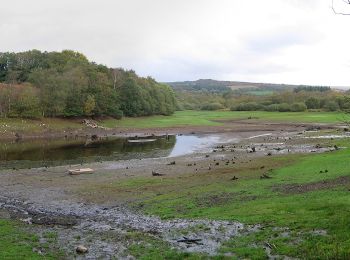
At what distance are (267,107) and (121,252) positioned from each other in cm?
14782

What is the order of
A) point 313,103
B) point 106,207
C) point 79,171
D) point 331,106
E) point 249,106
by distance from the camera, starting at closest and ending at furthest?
point 106,207 → point 79,171 → point 331,106 → point 313,103 → point 249,106

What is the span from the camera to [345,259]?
1345cm

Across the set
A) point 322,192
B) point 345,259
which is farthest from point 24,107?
point 345,259

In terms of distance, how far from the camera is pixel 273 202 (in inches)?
883

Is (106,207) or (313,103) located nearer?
(106,207)

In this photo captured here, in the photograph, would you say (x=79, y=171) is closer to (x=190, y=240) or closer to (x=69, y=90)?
(x=190, y=240)

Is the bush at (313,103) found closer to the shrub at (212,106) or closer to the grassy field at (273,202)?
the shrub at (212,106)

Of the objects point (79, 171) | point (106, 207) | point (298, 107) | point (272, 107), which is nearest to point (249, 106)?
point (272, 107)

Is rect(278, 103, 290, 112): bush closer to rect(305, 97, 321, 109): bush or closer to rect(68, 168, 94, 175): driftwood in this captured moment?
rect(305, 97, 321, 109): bush

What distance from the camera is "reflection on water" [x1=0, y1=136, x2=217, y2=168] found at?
50.3 m

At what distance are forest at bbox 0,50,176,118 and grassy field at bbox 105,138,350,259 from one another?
61.7m

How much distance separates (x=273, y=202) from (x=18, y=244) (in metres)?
12.4

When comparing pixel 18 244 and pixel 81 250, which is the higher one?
pixel 81 250

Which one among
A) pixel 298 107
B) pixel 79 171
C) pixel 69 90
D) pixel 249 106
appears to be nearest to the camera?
pixel 79 171
